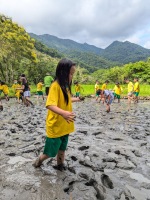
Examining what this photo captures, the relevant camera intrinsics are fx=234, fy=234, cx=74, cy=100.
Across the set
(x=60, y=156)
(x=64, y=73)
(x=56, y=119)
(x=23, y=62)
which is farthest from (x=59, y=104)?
(x=23, y=62)

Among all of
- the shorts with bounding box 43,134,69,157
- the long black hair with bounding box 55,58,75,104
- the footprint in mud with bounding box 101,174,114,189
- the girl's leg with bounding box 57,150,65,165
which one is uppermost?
the long black hair with bounding box 55,58,75,104

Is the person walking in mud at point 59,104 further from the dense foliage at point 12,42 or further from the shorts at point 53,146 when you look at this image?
the dense foliage at point 12,42

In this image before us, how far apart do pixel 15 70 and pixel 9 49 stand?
14.5m

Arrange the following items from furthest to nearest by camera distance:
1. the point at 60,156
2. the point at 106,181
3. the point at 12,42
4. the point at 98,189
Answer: the point at 12,42 < the point at 60,156 < the point at 106,181 < the point at 98,189

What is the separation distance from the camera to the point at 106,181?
4.37 metres

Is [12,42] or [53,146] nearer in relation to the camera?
[53,146]

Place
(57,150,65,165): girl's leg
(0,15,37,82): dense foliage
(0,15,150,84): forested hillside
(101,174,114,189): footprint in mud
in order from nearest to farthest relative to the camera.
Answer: (101,174,114,189): footprint in mud < (57,150,65,165): girl's leg < (0,15,37,82): dense foliage < (0,15,150,84): forested hillside

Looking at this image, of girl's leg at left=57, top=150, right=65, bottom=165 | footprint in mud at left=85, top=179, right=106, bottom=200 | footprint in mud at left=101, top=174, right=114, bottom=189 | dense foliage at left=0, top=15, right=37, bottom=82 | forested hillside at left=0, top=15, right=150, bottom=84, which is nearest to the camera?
footprint in mud at left=85, top=179, right=106, bottom=200

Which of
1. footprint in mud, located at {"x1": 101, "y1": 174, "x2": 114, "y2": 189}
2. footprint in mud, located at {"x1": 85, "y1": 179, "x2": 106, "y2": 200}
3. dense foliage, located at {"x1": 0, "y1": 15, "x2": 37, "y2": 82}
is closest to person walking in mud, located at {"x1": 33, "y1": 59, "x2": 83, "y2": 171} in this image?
footprint in mud, located at {"x1": 85, "y1": 179, "x2": 106, "y2": 200}

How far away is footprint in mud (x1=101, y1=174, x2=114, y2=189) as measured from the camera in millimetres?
4168

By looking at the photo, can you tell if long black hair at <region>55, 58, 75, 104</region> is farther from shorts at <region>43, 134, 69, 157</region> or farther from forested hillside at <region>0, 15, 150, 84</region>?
forested hillside at <region>0, 15, 150, 84</region>

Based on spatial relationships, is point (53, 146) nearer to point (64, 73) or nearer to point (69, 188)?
point (69, 188)

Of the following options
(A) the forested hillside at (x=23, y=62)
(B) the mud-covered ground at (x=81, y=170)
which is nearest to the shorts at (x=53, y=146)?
(B) the mud-covered ground at (x=81, y=170)

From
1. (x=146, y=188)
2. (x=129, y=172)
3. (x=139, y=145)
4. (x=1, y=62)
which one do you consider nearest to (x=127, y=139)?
(x=139, y=145)
